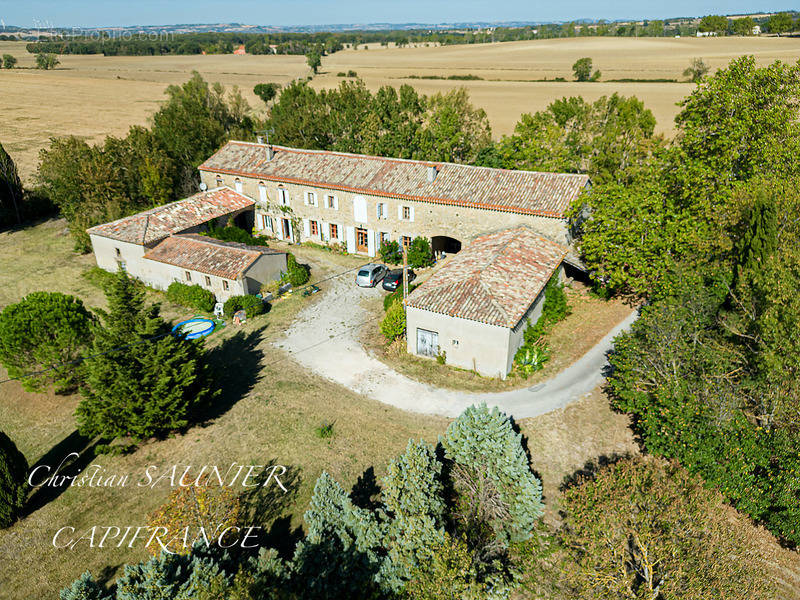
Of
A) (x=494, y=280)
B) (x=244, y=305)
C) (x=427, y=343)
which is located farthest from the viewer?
(x=244, y=305)

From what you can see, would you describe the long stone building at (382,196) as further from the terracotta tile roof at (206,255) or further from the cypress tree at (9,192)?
the cypress tree at (9,192)

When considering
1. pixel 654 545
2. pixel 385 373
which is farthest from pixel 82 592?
pixel 385 373

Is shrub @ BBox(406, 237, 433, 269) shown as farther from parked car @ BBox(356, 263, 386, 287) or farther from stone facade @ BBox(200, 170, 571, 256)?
parked car @ BBox(356, 263, 386, 287)

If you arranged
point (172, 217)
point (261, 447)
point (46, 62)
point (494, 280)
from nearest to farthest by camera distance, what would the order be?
point (261, 447) < point (494, 280) < point (172, 217) < point (46, 62)

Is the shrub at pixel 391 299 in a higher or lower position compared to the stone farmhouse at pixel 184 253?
lower

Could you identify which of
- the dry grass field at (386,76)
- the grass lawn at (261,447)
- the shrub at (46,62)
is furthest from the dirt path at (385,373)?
the shrub at (46,62)

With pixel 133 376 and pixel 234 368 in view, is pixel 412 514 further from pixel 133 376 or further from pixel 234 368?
pixel 234 368
